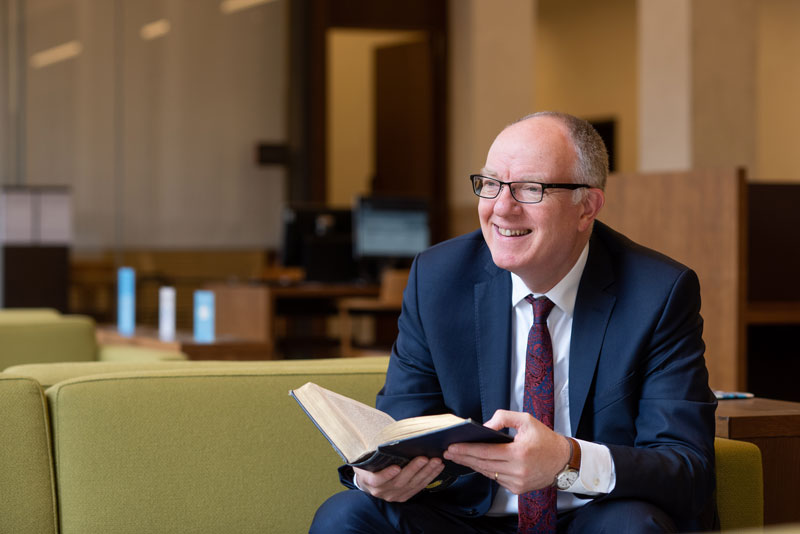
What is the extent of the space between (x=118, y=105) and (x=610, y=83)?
15.0 ft

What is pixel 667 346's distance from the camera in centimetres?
174

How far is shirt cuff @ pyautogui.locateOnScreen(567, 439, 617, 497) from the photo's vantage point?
1.60m

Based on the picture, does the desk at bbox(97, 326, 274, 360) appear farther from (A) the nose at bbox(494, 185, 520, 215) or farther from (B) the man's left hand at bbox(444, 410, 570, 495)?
(B) the man's left hand at bbox(444, 410, 570, 495)

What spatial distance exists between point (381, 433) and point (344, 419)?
76 millimetres

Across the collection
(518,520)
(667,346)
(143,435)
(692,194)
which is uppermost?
(692,194)

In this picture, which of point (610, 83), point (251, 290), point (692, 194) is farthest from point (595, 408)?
point (610, 83)

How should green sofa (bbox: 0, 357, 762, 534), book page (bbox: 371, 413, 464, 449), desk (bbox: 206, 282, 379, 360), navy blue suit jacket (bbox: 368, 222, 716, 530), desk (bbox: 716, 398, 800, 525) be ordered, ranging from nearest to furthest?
book page (bbox: 371, 413, 464, 449), navy blue suit jacket (bbox: 368, 222, 716, 530), green sofa (bbox: 0, 357, 762, 534), desk (bbox: 716, 398, 800, 525), desk (bbox: 206, 282, 379, 360)

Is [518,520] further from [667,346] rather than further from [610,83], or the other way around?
[610,83]

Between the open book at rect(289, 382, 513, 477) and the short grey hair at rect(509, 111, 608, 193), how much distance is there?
1.71 feet

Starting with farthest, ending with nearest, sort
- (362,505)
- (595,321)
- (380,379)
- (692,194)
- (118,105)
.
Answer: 1. (118,105)
2. (692,194)
3. (380,379)
4. (595,321)
5. (362,505)

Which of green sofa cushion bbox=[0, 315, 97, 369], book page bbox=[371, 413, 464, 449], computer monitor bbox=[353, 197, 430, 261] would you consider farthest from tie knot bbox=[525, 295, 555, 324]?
computer monitor bbox=[353, 197, 430, 261]

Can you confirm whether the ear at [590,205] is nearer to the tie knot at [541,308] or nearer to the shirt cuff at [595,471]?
the tie knot at [541,308]

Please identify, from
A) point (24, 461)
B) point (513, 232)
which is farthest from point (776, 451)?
point (24, 461)

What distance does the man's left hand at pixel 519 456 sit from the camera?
1.52 metres
